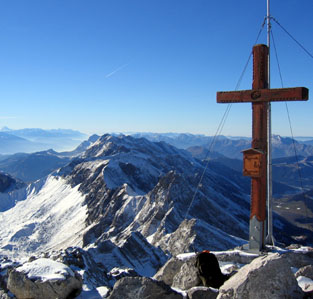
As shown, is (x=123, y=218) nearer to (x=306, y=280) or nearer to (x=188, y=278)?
(x=188, y=278)

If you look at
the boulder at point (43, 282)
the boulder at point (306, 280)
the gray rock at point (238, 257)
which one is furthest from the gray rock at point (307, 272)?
the boulder at point (43, 282)

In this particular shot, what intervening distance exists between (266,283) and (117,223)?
105909 millimetres

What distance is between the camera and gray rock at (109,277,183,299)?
10.9 m

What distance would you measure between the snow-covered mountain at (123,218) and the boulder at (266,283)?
5048 centimetres

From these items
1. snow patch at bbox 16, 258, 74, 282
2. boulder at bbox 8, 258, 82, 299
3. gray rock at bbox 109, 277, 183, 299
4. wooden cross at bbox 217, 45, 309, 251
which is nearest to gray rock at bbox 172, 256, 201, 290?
gray rock at bbox 109, 277, 183, 299

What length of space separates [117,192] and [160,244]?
6727 cm

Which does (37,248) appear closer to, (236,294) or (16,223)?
(16,223)

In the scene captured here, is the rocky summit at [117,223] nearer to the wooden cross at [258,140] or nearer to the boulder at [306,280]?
the boulder at [306,280]

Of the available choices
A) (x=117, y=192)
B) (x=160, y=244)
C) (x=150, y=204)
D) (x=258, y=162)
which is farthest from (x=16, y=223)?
(x=258, y=162)

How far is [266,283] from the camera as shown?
921cm

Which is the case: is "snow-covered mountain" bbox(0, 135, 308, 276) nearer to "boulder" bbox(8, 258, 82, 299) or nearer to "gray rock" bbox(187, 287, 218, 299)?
"boulder" bbox(8, 258, 82, 299)

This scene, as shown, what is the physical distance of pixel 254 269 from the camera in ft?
31.2

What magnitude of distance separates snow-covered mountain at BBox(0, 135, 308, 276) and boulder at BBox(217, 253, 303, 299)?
50479mm

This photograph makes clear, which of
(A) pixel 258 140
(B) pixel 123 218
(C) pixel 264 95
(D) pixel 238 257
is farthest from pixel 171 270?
(B) pixel 123 218
